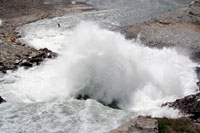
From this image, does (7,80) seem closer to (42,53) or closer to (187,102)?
(42,53)

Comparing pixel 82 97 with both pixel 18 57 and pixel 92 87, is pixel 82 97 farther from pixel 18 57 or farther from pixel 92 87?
pixel 18 57

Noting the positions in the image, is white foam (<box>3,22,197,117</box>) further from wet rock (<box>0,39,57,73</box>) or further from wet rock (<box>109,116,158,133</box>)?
wet rock (<box>109,116,158,133</box>)

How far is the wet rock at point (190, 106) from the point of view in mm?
13039

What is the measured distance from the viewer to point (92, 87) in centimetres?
1767

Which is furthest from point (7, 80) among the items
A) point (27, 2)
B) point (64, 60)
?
point (27, 2)

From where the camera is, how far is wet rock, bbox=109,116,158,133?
9.91m

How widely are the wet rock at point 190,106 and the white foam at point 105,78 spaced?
1.00 metres

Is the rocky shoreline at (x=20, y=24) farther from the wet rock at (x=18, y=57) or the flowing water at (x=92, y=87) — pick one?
the flowing water at (x=92, y=87)

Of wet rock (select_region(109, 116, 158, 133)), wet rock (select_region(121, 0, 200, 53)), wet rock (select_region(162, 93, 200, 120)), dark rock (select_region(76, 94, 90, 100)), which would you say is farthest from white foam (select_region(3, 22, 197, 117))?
wet rock (select_region(121, 0, 200, 53))

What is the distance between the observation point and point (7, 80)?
19.2 m

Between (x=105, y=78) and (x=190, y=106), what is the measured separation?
6700 mm

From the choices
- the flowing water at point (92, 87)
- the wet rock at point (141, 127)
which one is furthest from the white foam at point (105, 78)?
the wet rock at point (141, 127)

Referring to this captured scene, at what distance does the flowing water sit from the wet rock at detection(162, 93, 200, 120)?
1.90 feet

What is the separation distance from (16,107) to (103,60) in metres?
7.59
